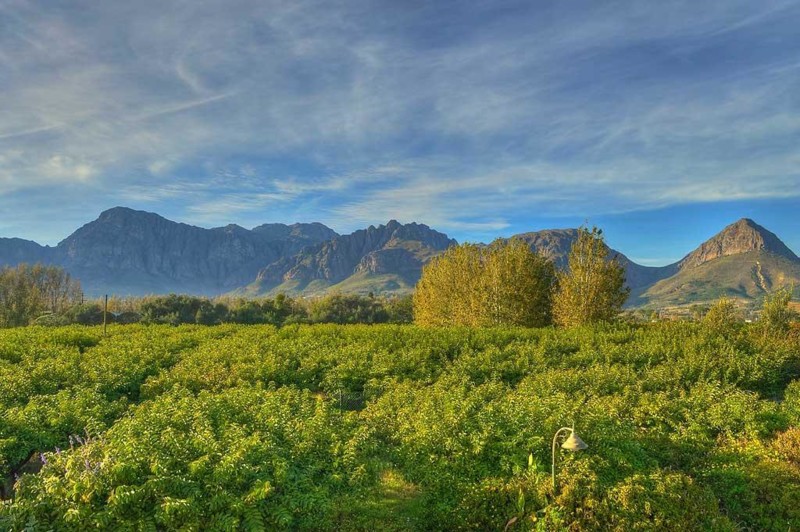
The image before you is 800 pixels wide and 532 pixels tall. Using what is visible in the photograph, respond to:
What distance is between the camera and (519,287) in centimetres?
3056

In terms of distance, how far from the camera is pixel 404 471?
9.09 m

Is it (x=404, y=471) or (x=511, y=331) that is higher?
(x=511, y=331)

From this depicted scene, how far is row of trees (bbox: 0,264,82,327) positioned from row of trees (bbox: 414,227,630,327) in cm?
4555

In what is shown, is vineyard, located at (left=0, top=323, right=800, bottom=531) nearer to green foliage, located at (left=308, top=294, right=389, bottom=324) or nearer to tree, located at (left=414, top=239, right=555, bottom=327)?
tree, located at (left=414, top=239, right=555, bottom=327)

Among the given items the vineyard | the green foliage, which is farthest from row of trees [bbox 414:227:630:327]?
the green foliage

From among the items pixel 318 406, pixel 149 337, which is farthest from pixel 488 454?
pixel 149 337

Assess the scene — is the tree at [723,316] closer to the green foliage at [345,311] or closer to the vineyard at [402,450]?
the vineyard at [402,450]

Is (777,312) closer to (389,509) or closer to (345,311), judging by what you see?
(389,509)

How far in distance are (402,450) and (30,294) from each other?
67509 mm

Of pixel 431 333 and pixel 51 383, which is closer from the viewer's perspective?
pixel 51 383

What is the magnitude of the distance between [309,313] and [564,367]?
6629 cm

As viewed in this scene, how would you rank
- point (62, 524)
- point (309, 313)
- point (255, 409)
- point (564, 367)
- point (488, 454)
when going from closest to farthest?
1. point (62, 524)
2. point (488, 454)
3. point (255, 409)
4. point (564, 367)
5. point (309, 313)

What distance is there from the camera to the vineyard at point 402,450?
21.0 ft

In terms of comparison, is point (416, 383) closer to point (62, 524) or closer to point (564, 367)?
point (564, 367)
